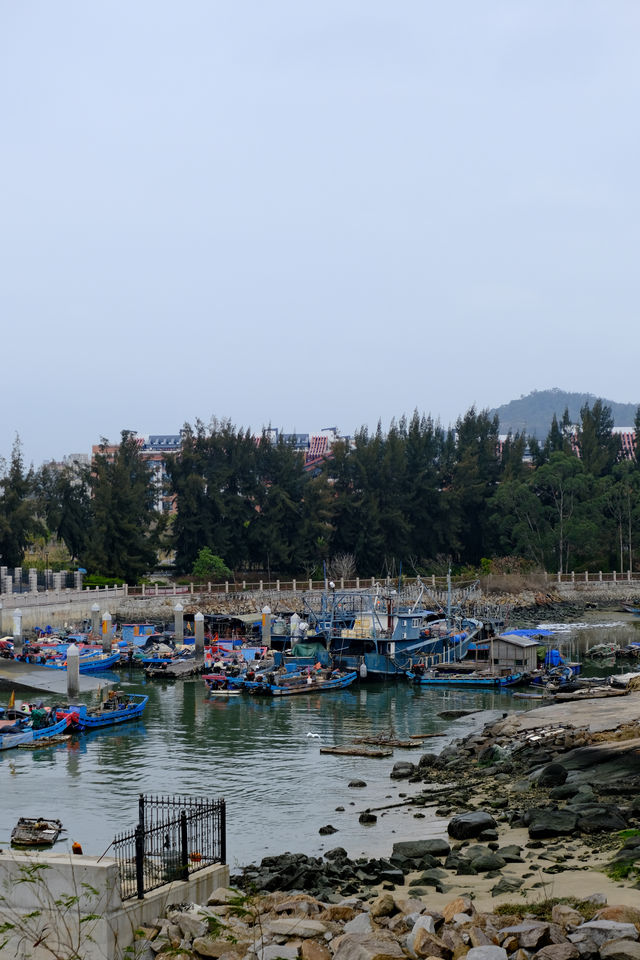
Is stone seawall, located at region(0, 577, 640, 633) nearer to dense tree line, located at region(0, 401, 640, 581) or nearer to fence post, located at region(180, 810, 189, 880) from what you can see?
dense tree line, located at region(0, 401, 640, 581)

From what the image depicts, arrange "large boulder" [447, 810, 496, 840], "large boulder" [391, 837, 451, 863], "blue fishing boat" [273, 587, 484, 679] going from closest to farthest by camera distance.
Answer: "large boulder" [391, 837, 451, 863], "large boulder" [447, 810, 496, 840], "blue fishing boat" [273, 587, 484, 679]

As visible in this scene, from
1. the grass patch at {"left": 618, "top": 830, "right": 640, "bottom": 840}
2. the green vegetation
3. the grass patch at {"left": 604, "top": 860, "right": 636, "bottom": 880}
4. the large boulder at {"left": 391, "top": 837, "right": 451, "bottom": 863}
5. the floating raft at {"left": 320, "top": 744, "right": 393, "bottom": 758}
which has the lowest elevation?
the floating raft at {"left": 320, "top": 744, "right": 393, "bottom": 758}

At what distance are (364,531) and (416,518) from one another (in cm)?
669

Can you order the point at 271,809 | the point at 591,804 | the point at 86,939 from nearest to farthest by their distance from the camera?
the point at 86,939 < the point at 591,804 < the point at 271,809

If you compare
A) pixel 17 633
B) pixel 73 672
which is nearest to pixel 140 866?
pixel 73 672

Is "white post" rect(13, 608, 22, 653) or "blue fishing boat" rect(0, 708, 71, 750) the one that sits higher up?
"white post" rect(13, 608, 22, 653)

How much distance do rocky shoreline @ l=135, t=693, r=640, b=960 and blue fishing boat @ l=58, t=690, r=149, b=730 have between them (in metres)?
14.9

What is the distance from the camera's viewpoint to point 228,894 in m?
19.1

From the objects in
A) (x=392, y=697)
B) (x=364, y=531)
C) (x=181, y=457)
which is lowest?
(x=392, y=697)

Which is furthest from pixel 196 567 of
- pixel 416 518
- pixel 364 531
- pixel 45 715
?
pixel 45 715

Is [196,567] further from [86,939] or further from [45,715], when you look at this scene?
[86,939]

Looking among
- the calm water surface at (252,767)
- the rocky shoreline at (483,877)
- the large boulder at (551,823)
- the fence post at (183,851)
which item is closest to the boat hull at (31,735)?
the calm water surface at (252,767)

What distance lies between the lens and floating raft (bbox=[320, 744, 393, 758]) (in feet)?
126

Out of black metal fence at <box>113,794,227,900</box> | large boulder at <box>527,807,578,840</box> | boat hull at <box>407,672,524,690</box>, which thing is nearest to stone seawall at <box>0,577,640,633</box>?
boat hull at <box>407,672,524,690</box>
